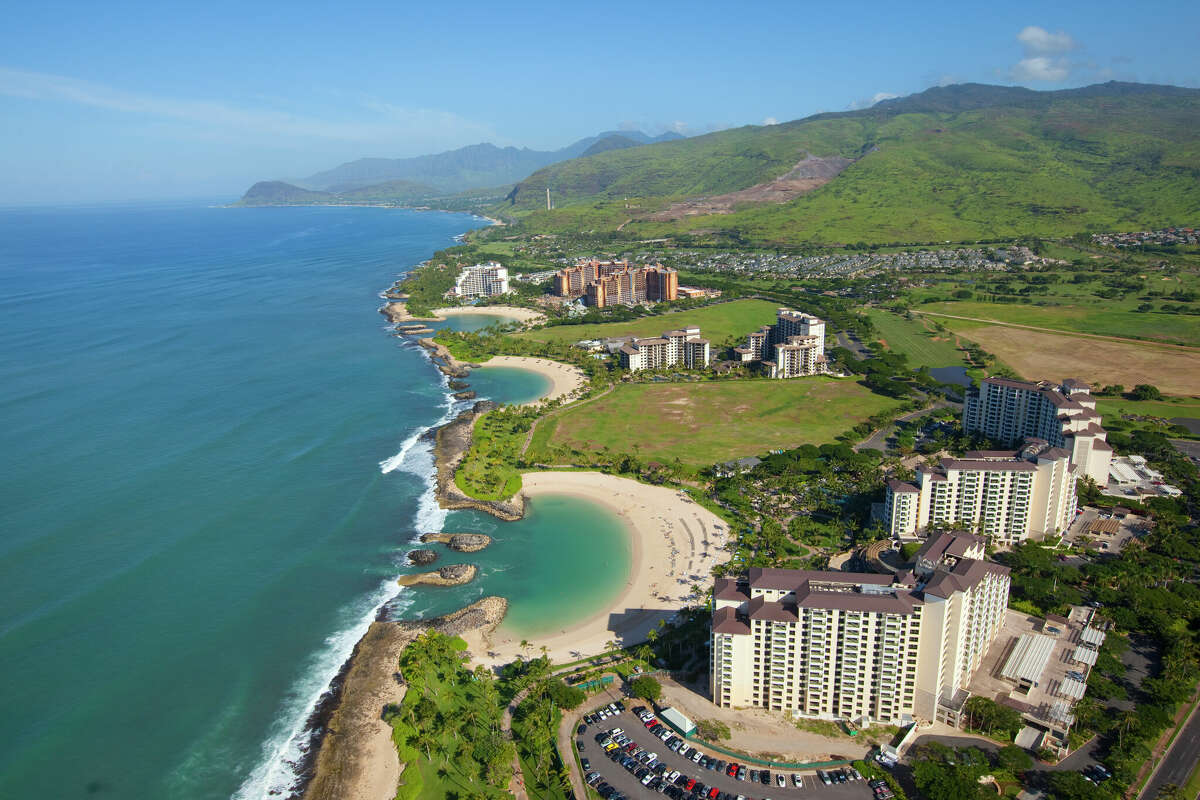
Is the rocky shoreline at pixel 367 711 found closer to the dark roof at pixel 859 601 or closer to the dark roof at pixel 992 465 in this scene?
the dark roof at pixel 859 601

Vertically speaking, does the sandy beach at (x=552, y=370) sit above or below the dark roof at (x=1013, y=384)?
below

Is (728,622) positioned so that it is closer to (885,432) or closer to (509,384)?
(885,432)

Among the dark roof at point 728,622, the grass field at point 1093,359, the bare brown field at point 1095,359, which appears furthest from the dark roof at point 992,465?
the bare brown field at point 1095,359

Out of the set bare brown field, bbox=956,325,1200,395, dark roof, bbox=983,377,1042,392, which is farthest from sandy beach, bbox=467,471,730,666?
bare brown field, bbox=956,325,1200,395

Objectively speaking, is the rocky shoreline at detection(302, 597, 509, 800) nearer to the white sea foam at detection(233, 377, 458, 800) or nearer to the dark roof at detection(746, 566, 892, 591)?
the white sea foam at detection(233, 377, 458, 800)

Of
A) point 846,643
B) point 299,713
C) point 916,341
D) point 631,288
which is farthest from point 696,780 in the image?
point 631,288

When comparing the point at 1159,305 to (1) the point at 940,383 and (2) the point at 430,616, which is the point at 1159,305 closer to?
(1) the point at 940,383

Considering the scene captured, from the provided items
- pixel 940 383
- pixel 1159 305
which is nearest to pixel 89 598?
pixel 940 383
